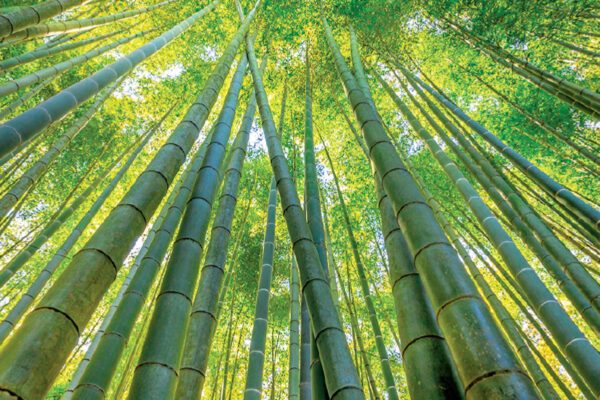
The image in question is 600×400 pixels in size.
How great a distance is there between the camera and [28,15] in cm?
215

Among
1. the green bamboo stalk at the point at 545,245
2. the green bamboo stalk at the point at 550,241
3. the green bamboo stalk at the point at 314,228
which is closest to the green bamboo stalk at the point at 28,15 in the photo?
the green bamboo stalk at the point at 314,228

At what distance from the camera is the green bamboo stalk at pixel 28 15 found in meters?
2.01

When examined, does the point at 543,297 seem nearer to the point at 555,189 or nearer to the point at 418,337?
the point at 555,189

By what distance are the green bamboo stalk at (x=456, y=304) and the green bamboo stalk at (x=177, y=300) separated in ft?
3.01

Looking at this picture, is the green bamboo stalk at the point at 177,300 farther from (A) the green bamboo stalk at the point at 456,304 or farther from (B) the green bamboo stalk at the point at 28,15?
(B) the green bamboo stalk at the point at 28,15

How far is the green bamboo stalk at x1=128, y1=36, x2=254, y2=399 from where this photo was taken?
1.14 metres

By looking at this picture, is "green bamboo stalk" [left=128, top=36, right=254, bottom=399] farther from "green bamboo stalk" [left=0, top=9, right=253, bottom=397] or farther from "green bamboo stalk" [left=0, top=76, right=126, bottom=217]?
"green bamboo stalk" [left=0, top=76, right=126, bottom=217]

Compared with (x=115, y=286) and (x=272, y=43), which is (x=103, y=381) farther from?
(x=115, y=286)

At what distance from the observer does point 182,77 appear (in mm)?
7344

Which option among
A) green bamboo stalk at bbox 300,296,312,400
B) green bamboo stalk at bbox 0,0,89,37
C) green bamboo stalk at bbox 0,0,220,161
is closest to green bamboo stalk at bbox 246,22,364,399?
green bamboo stalk at bbox 300,296,312,400

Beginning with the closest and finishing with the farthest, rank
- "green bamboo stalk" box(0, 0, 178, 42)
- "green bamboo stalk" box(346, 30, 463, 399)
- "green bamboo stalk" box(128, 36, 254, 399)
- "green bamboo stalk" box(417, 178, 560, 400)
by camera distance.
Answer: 1. "green bamboo stalk" box(346, 30, 463, 399)
2. "green bamboo stalk" box(128, 36, 254, 399)
3. "green bamboo stalk" box(0, 0, 178, 42)
4. "green bamboo stalk" box(417, 178, 560, 400)

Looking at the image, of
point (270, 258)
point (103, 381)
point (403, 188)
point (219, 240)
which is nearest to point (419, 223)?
point (403, 188)

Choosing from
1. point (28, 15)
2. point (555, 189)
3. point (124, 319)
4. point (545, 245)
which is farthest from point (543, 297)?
point (28, 15)

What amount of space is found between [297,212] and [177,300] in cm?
74
